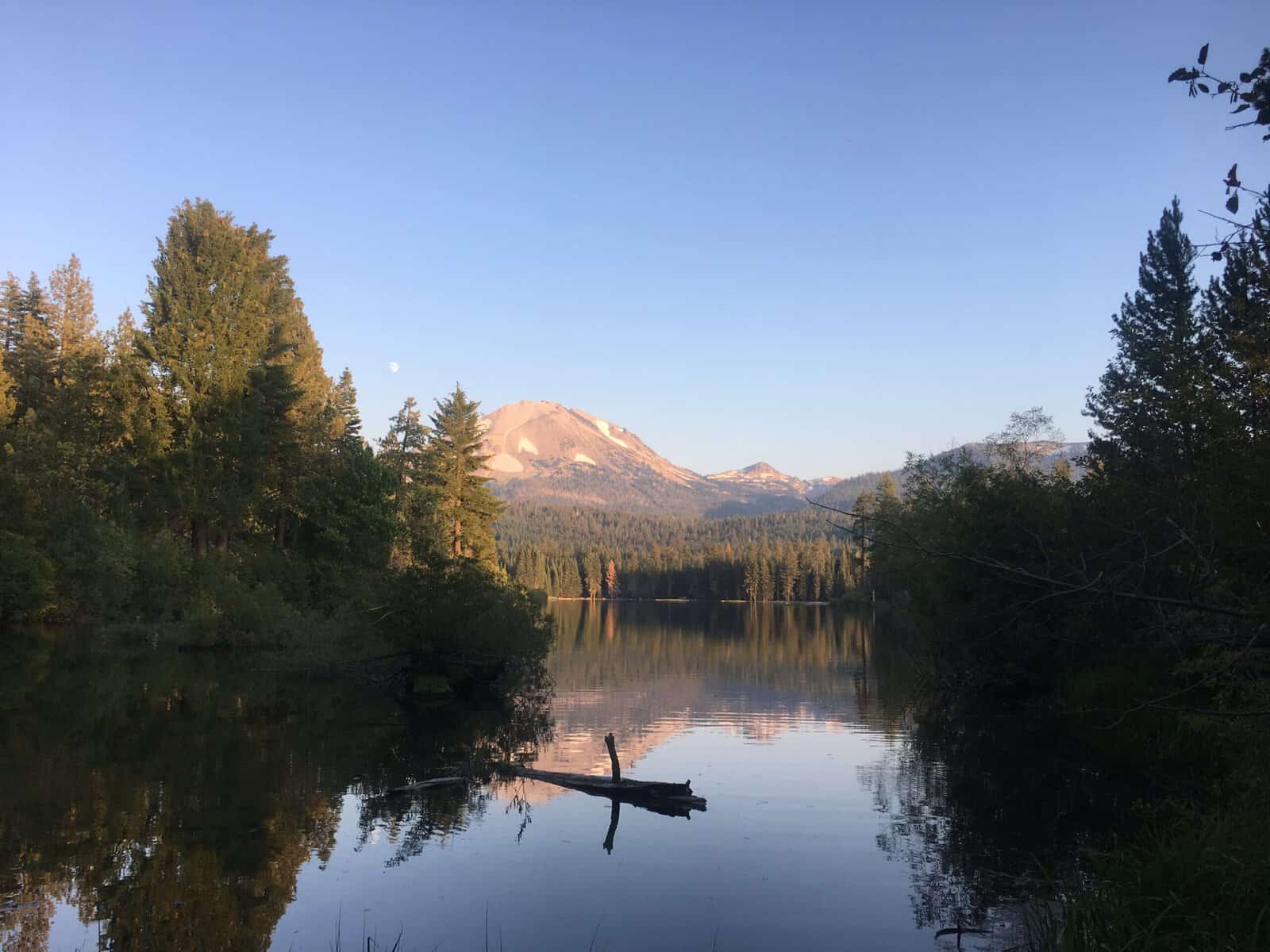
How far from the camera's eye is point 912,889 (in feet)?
47.4

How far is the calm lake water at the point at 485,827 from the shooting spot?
12.6m

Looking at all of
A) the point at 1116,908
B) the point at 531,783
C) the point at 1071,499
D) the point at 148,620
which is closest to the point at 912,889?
the point at 1116,908

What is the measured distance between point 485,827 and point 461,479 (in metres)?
54.0

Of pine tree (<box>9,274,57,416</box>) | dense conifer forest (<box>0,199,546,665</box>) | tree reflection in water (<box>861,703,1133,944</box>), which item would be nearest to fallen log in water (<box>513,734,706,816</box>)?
tree reflection in water (<box>861,703,1133,944</box>)

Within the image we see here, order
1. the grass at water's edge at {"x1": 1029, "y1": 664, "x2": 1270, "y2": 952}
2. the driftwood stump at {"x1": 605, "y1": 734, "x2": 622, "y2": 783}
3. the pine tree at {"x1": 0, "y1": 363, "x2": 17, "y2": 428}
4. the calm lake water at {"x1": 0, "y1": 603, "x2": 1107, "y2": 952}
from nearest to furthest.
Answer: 1. the grass at water's edge at {"x1": 1029, "y1": 664, "x2": 1270, "y2": 952}
2. the calm lake water at {"x1": 0, "y1": 603, "x2": 1107, "y2": 952}
3. the driftwood stump at {"x1": 605, "y1": 734, "x2": 622, "y2": 783}
4. the pine tree at {"x1": 0, "y1": 363, "x2": 17, "y2": 428}

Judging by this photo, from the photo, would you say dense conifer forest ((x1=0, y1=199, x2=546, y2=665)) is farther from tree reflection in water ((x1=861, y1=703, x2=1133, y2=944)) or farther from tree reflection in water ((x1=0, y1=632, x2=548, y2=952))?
tree reflection in water ((x1=861, y1=703, x2=1133, y2=944))

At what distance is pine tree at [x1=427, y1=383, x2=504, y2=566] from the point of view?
225ft

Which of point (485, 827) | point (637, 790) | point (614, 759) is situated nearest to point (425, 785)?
point (485, 827)

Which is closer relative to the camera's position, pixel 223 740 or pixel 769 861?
pixel 769 861

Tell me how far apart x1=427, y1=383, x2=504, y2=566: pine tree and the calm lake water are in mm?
35112

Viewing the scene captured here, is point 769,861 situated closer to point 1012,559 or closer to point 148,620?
point 1012,559

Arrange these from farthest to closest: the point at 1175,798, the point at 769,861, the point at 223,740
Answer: the point at 223,740 < the point at 1175,798 < the point at 769,861

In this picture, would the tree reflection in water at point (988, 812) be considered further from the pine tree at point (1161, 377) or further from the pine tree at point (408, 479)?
the pine tree at point (408, 479)

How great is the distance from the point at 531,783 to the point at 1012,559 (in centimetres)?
1825
